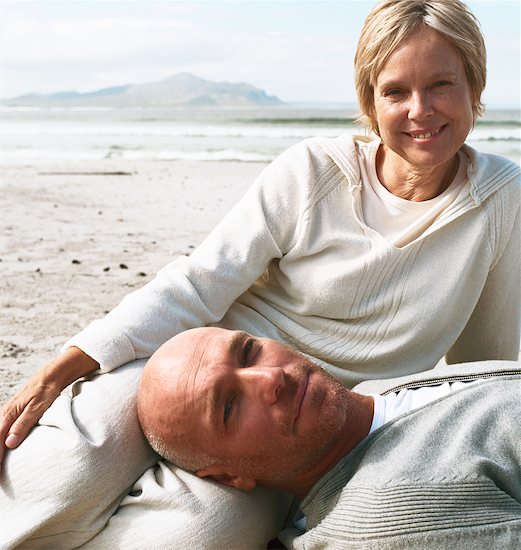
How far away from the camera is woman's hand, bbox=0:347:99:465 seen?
251cm

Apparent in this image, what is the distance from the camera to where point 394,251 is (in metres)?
3.02

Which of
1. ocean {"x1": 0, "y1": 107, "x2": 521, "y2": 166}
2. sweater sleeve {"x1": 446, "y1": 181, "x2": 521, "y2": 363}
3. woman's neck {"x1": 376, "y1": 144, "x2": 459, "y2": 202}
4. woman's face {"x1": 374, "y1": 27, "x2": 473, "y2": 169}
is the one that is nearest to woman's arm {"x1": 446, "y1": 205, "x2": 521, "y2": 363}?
sweater sleeve {"x1": 446, "y1": 181, "x2": 521, "y2": 363}

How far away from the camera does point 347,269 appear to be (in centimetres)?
305

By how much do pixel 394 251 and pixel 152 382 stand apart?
104cm

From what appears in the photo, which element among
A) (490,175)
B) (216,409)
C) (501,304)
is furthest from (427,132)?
(216,409)

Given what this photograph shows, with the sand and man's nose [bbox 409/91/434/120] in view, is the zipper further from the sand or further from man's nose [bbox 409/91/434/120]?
the sand

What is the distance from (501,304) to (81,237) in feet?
17.0

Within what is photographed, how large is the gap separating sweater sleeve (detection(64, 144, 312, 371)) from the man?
0.32 metres

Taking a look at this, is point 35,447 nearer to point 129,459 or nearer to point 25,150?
point 129,459

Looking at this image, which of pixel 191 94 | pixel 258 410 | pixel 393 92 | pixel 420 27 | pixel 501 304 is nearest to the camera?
pixel 258 410

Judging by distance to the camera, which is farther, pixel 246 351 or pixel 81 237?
pixel 81 237

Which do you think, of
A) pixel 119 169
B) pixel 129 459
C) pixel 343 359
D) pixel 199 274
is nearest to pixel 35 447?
pixel 129 459

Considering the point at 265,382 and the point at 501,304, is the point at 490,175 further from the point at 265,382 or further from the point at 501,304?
the point at 265,382

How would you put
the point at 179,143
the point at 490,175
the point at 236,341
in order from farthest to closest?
the point at 179,143 < the point at 490,175 < the point at 236,341
